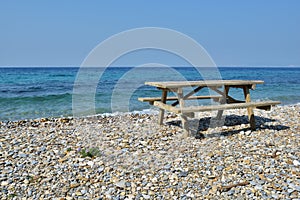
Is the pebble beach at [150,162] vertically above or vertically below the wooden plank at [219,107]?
below

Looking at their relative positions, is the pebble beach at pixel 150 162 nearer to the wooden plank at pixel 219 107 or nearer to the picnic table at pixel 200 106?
the picnic table at pixel 200 106

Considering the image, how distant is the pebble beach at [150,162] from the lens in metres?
3.89

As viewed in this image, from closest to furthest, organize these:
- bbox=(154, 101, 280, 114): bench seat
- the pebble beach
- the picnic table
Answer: the pebble beach
bbox=(154, 101, 280, 114): bench seat
the picnic table

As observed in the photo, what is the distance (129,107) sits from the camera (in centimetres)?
1254

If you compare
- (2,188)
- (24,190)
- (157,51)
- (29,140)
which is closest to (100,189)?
(24,190)

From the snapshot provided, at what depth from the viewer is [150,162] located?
186 inches

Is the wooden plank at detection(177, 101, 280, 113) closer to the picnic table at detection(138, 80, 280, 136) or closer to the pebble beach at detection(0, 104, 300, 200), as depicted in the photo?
the picnic table at detection(138, 80, 280, 136)

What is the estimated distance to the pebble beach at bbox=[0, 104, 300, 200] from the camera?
389cm

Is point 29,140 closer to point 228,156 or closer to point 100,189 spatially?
point 100,189

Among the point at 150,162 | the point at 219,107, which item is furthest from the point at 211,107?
the point at 150,162

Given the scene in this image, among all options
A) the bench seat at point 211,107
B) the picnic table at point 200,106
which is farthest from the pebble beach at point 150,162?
the bench seat at point 211,107

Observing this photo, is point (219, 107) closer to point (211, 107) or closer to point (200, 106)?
point (211, 107)

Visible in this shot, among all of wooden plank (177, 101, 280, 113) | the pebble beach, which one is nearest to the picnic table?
wooden plank (177, 101, 280, 113)

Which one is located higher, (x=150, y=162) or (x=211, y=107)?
(x=211, y=107)
